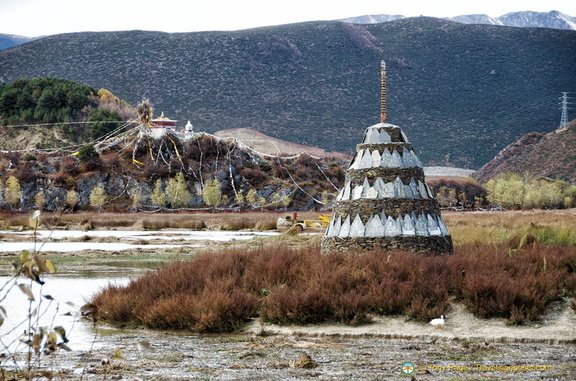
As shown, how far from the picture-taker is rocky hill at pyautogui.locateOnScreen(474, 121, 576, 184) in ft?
317

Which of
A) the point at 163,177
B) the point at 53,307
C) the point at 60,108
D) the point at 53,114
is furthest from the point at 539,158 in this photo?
the point at 53,307

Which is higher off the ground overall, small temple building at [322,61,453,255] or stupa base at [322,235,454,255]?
small temple building at [322,61,453,255]

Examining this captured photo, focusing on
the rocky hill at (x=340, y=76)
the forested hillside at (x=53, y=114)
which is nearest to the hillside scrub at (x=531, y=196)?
the rocky hill at (x=340, y=76)

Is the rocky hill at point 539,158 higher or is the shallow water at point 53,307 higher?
the shallow water at point 53,307

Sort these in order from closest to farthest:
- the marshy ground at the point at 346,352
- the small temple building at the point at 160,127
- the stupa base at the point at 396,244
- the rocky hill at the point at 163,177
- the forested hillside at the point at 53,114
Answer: the marshy ground at the point at 346,352 < the stupa base at the point at 396,244 < the rocky hill at the point at 163,177 < the small temple building at the point at 160,127 < the forested hillside at the point at 53,114

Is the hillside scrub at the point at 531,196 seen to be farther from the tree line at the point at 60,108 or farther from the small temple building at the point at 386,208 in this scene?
the small temple building at the point at 386,208

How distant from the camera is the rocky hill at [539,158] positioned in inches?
3799

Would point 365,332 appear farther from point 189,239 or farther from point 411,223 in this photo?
point 189,239

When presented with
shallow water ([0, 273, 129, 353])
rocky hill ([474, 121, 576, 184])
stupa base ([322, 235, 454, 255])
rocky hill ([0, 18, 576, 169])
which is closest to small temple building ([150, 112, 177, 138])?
rocky hill ([0, 18, 576, 169])

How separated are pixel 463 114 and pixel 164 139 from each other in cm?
7215

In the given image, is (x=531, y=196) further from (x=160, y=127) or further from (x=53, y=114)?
(x=53, y=114)

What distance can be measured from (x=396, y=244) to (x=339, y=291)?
291 cm

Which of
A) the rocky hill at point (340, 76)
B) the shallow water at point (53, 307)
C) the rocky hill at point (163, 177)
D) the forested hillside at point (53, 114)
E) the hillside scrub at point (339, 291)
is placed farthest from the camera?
the rocky hill at point (340, 76)

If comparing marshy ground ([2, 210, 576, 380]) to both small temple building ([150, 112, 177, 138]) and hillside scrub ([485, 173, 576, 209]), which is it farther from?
small temple building ([150, 112, 177, 138])
